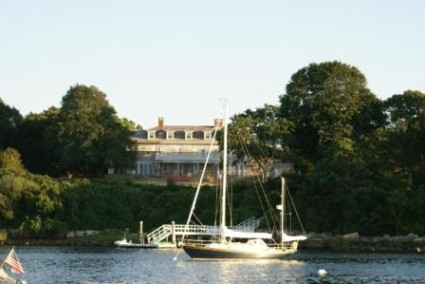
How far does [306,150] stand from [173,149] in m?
45.9

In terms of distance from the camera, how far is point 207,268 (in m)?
77.4

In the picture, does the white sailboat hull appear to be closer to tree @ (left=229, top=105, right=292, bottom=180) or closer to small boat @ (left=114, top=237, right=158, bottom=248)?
small boat @ (left=114, top=237, right=158, bottom=248)

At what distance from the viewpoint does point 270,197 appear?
117 metres

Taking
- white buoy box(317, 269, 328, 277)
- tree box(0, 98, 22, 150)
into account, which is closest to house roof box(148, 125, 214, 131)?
tree box(0, 98, 22, 150)

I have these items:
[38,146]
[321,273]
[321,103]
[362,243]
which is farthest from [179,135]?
[321,273]

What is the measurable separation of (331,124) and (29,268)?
188 feet

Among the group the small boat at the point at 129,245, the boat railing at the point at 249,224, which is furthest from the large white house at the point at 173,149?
the small boat at the point at 129,245

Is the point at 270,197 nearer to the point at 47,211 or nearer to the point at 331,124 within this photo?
the point at 331,124

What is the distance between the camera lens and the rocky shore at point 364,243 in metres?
103

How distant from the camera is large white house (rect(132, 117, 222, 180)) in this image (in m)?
157

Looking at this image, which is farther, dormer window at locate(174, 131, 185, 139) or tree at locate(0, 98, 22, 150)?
dormer window at locate(174, 131, 185, 139)

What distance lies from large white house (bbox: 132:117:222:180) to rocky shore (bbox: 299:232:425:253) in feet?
147

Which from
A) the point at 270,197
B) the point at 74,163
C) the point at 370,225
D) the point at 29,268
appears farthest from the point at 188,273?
the point at 74,163

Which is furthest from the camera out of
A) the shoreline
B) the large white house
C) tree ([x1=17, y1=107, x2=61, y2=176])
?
the large white house
